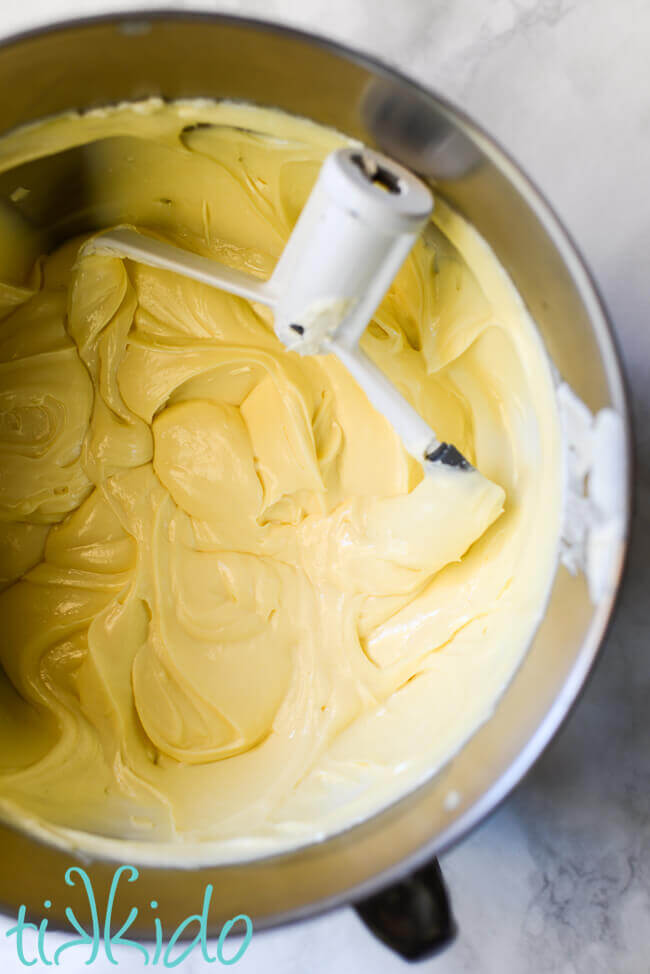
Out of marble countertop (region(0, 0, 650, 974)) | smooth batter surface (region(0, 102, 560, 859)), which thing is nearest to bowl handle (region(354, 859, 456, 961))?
smooth batter surface (region(0, 102, 560, 859))

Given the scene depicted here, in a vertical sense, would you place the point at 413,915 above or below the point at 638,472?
below

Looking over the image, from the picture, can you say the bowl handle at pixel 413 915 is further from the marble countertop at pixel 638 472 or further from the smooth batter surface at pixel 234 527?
the marble countertop at pixel 638 472

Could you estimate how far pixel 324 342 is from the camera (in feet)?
A: 2.93

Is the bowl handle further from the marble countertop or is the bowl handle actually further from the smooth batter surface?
the marble countertop

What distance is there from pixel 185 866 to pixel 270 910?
0.40ft

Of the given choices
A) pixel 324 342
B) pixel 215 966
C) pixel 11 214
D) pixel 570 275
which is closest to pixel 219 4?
pixel 11 214

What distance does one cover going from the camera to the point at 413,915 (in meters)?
0.77

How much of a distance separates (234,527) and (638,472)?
623mm

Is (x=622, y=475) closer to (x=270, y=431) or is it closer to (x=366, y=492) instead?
(x=366, y=492)

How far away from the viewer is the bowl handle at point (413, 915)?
29.4 inches

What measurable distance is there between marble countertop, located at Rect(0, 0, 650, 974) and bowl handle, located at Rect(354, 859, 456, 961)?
239 mm

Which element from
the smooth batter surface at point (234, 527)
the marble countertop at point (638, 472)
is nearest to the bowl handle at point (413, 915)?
the smooth batter surface at point (234, 527)

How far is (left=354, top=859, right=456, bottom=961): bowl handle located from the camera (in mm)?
747

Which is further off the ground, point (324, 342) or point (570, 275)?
point (570, 275)
